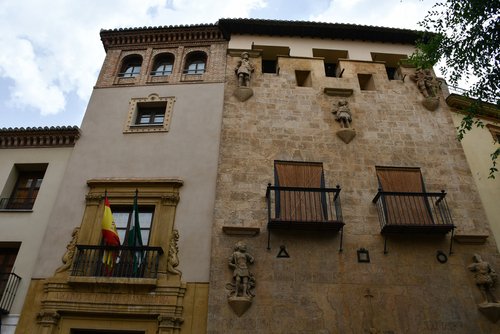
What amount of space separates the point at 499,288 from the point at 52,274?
34.3 ft

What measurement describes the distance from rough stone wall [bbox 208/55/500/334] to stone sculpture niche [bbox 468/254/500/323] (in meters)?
0.14

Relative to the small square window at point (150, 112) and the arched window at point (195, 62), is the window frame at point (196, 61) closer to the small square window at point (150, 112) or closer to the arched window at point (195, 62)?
the arched window at point (195, 62)

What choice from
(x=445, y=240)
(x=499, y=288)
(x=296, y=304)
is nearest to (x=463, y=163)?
(x=445, y=240)

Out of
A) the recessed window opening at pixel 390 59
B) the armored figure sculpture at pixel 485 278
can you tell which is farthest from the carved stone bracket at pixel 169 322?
the recessed window opening at pixel 390 59

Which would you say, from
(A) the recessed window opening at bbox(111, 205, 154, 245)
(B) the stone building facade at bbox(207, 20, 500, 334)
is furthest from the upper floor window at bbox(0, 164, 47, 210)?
(B) the stone building facade at bbox(207, 20, 500, 334)

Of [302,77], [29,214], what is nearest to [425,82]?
[302,77]

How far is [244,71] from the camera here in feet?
42.3

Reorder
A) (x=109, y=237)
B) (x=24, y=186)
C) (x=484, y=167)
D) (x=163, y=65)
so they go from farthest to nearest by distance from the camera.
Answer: (x=163, y=65) → (x=484, y=167) → (x=24, y=186) → (x=109, y=237)

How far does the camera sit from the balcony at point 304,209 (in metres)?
9.39

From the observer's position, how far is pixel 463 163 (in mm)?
11289

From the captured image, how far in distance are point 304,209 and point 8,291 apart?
23.8 feet

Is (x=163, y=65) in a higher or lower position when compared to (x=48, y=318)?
higher

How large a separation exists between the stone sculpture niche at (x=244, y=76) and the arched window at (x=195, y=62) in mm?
1459

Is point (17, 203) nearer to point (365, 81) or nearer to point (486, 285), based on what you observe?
point (365, 81)
